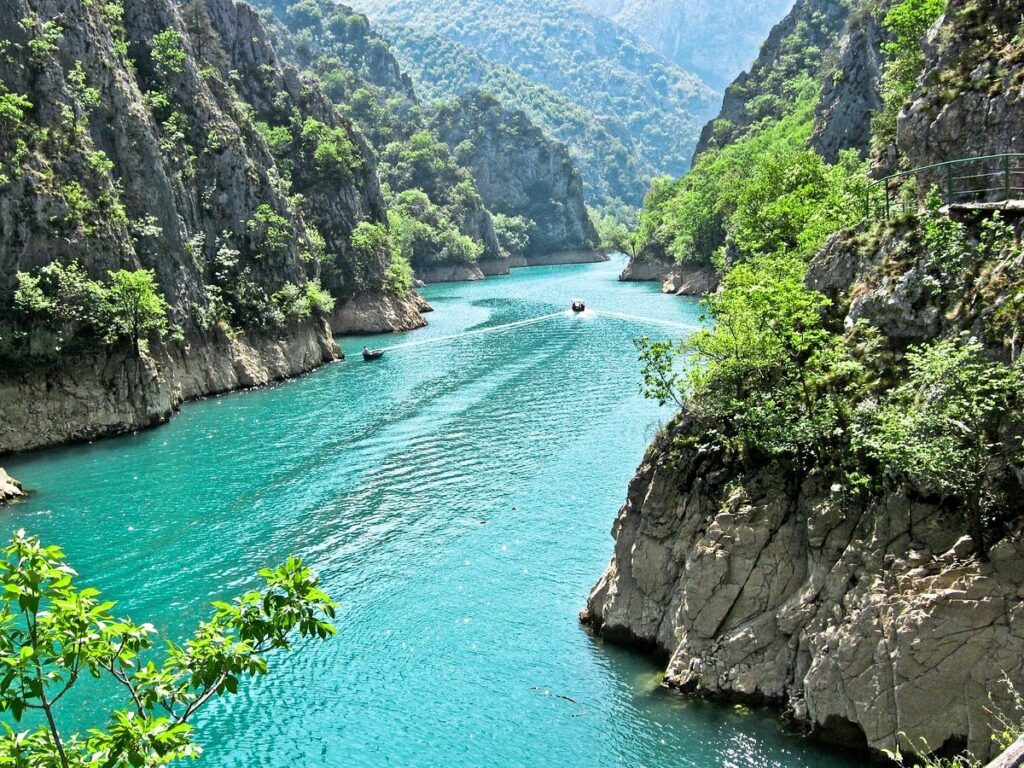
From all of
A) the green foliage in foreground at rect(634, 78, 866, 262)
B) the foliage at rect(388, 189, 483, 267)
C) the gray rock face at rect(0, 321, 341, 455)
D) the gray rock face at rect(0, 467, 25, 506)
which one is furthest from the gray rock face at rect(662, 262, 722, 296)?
the gray rock face at rect(0, 467, 25, 506)

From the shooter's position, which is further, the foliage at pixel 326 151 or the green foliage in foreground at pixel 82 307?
the foliage at pixel 326 151

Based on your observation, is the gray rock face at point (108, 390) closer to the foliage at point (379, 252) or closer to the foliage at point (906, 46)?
the foliage at point (379, 252)

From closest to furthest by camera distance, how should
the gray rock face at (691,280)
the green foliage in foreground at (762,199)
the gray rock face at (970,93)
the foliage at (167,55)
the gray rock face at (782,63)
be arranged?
the gray rock face at (970,93), the green foliage in foreground at (762,199), the foliage at (167,55), the gray rock face at (691,280), the gray rock face at (782,63)

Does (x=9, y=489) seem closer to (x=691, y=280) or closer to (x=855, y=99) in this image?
(x=855, y=99)

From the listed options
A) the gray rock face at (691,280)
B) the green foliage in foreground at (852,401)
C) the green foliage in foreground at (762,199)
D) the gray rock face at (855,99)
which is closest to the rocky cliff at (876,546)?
the green foliage in foreground at (852,401)

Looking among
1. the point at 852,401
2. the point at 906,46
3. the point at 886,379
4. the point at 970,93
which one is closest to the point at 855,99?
the point at 906,46

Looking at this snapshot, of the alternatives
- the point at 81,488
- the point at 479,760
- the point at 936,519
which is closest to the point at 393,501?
the point at 81,488
